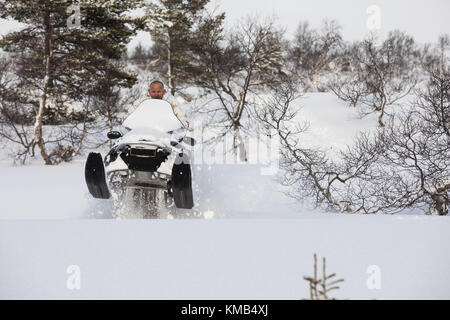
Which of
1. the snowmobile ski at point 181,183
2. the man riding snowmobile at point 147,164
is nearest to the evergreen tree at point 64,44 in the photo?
the man riding snowmobile at point 147,164

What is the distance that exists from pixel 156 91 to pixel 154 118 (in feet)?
1.92

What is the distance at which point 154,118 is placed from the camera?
5.14 m

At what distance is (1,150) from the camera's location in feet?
37.3

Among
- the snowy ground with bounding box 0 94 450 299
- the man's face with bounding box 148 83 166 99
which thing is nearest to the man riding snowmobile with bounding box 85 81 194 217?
the man's face with bounding box 148 83 166 99

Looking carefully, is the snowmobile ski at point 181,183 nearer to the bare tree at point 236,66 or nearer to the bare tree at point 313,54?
the bare tree at point 236,66

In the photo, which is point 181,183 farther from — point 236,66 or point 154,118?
point 236,66

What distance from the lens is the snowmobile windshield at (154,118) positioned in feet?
16.6

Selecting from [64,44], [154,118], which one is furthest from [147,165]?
[64,44]

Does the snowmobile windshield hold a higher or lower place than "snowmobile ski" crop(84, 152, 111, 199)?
higher

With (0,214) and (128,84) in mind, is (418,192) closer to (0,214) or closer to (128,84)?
(128,84)

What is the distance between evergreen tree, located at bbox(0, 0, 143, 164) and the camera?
29.1 ft

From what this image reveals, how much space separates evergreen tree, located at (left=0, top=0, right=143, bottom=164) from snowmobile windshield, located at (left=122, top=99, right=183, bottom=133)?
4.47 m

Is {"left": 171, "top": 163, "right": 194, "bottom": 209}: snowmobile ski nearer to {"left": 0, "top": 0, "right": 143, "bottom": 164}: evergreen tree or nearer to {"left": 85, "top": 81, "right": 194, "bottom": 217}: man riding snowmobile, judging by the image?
{"left": 85, "top": 81, "right": 194, "bottom": 217}: man riding snowmobile
